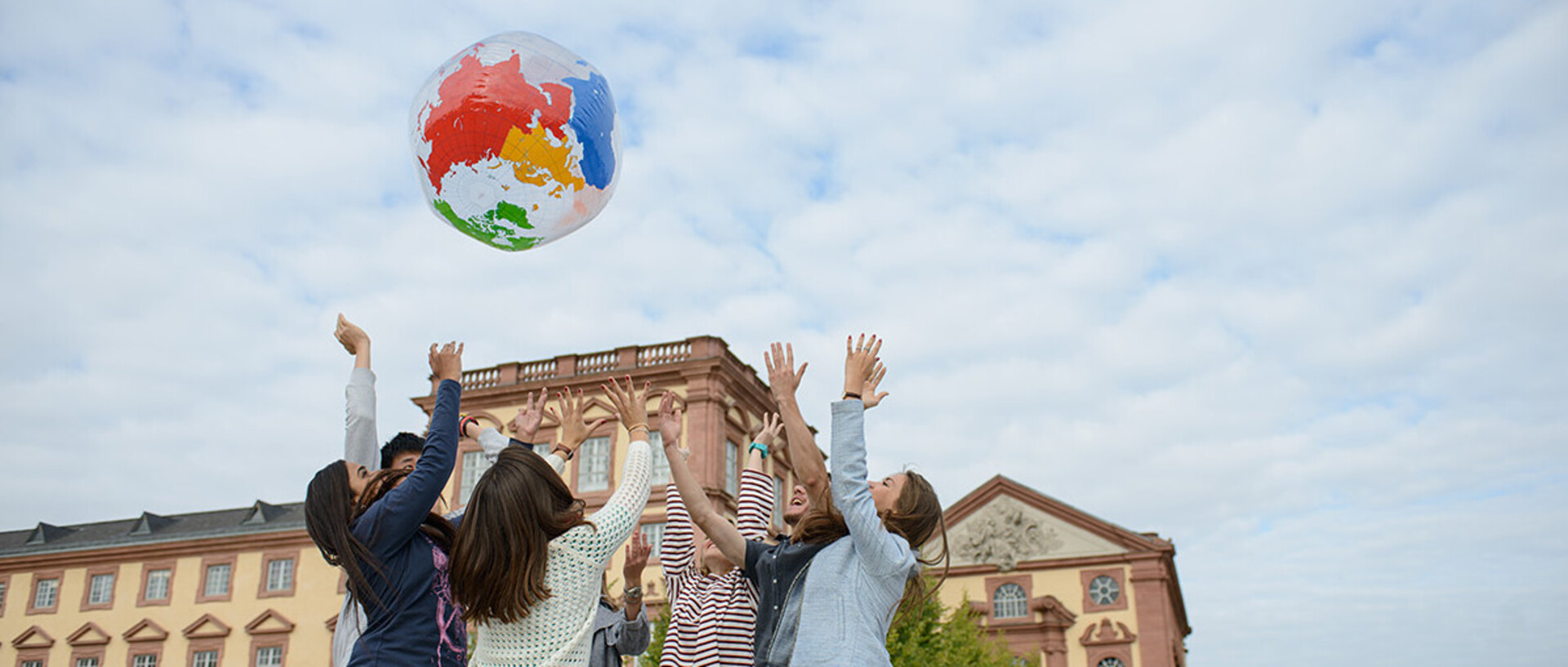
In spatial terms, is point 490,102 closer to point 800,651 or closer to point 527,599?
point 527,599

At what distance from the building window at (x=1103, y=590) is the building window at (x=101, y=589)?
30825mm

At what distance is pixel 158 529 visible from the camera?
3803 cm

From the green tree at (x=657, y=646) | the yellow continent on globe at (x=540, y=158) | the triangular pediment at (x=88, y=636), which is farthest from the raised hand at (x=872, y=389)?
the triangular pediment at (x=88, y=636)

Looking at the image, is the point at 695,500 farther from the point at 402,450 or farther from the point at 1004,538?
the point at 1004,538

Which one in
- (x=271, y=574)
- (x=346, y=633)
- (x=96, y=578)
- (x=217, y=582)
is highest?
(x=96, y=578)

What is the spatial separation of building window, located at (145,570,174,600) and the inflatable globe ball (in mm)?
34965

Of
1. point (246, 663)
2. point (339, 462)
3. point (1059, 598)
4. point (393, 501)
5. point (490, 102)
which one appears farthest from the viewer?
point (1059, 598)

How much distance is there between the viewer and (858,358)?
4328mm

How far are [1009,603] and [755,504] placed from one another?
106ft

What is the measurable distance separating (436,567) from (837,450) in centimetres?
150

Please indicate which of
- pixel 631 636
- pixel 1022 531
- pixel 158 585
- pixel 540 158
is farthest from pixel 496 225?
pixel 158 585

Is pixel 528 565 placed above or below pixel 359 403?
below

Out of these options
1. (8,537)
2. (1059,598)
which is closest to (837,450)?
(1059,598)

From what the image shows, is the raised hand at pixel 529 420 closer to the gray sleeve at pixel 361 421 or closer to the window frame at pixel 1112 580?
the gray sleeve at pixel 361 421
